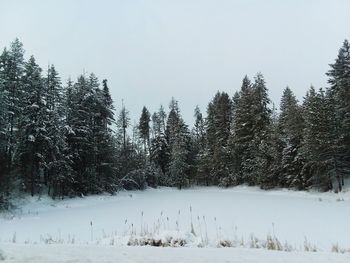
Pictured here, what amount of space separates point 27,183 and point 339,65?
3510cm

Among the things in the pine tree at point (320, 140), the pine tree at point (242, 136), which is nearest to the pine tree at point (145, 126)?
the pine tree at point (242, 136)

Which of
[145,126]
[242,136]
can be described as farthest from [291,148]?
[145,126]

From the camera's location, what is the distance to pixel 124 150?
59.9m

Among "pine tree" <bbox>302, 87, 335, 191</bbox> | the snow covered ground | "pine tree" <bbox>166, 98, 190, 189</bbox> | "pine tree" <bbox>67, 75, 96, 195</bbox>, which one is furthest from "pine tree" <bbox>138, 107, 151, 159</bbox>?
the snow covered ground

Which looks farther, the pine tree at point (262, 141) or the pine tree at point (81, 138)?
the pine tree at point (262, 141)

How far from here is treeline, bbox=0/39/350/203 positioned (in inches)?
1281

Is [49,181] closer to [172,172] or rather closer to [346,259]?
[172,172]

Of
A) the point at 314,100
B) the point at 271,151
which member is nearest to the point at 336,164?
the point at 314,100

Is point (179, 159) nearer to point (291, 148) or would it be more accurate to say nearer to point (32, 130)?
point (291, 148)

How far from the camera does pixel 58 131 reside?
112ft

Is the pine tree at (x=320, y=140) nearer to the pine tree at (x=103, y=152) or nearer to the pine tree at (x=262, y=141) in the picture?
the pine tree at (x=262, y=141)

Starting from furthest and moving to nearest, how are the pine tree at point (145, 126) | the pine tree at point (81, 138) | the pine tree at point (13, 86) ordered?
the pine tree at point (145, 126)
the pine tree at point (81, 138)
the pine tree at point (13, 86)

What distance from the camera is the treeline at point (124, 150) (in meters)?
32.5

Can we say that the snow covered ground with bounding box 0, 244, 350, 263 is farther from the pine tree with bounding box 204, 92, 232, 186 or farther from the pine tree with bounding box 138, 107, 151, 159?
the pine tree with bounding box 138, 107, 151, 159
